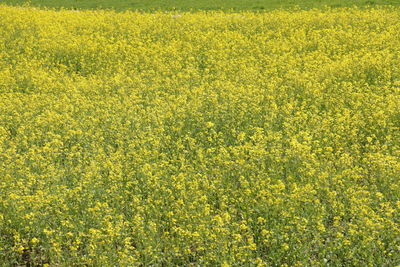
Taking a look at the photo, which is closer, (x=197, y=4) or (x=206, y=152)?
(x=206, y=152)

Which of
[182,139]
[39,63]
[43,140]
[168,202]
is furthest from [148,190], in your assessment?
[39,63]

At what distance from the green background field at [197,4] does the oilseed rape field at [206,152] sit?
5.57 meters

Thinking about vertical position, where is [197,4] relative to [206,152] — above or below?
above

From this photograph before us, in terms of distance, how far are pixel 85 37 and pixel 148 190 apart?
459 inches

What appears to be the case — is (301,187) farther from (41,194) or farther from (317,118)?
(41,194)

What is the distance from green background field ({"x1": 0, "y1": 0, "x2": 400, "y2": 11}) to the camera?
2202 centimetres

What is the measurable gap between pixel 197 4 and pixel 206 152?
705 inches

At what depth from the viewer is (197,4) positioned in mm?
24828

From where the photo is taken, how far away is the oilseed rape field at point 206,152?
19.1ft

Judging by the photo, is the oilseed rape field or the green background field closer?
the oilseed rape field

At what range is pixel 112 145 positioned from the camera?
9.05 meters

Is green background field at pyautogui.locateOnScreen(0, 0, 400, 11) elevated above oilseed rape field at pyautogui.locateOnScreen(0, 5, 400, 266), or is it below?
above

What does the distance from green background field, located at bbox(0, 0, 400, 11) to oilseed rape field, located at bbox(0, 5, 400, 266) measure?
18.3 feet

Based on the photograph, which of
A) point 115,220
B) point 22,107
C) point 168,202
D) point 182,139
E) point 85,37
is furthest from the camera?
point 85,37
